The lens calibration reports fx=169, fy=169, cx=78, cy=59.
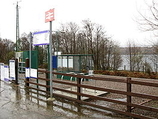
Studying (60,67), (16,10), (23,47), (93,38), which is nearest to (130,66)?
(93,38)

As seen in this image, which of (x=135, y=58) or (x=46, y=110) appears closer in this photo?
(x=46, y=110)

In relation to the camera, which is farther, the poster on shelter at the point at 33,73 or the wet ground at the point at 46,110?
the poster on shelter at the point at 33,73

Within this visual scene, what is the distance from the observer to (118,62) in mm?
26969

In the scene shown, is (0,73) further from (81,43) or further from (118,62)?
(118,62)

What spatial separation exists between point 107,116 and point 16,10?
23.9 m

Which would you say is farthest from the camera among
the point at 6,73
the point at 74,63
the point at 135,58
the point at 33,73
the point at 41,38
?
the point at 135,58

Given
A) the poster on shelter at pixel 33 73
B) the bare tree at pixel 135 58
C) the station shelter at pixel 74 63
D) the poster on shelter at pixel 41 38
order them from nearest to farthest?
the poster on shelter at pixel 41 38 < the poster on shelter at pixel 33 73 < the station shelter at pixel 74 63 < the bare tree at pixel 135 58

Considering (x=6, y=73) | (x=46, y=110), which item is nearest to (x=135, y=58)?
(x=6, y=73)

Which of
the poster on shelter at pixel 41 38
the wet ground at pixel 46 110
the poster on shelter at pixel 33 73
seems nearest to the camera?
the wet ground at pixel 46 110

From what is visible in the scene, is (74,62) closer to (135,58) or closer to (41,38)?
(41,38)

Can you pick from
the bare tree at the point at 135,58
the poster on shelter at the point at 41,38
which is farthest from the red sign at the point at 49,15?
the bare tree at the point at 135,58

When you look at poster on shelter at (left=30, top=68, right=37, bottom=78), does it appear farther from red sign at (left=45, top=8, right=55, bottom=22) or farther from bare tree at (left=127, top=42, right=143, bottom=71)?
bare tree at (left=127, top=42, right=143, bottom=71)

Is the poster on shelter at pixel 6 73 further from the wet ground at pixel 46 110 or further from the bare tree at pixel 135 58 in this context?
the bare tree at pixel 135 58

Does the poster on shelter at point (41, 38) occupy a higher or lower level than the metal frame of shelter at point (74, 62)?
higher
